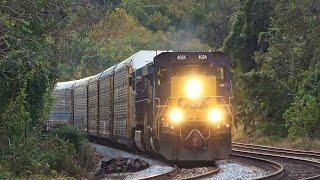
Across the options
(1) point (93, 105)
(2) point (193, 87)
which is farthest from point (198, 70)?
(1) point (93, 105)

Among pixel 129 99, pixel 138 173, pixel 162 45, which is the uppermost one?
pixel 162 45

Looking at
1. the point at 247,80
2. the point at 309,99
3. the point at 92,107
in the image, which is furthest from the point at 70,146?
the point at 247,80

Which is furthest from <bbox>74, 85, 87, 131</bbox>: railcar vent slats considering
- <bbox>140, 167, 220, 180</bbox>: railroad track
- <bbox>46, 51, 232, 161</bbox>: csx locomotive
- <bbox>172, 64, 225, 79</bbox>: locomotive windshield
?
<bbox>140, 167, 220, 180</bbox>: railroad track

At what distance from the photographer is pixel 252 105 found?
35.8 m

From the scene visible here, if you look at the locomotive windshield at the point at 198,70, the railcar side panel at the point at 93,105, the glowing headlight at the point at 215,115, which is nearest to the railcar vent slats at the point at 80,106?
the railcar side panel at the point at 93,105

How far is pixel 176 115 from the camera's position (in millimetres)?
15633

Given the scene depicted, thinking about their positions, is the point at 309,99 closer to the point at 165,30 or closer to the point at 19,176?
the point at 165,30

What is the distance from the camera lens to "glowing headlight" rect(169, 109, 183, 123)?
15.6 metres

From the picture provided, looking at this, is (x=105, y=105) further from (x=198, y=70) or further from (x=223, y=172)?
(x=223, y=172)

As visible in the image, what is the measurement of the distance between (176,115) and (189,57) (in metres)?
1.87

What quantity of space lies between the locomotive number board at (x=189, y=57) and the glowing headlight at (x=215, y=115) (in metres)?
1.57

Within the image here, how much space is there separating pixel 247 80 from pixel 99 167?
18.7 meters

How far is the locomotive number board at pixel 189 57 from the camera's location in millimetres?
16484

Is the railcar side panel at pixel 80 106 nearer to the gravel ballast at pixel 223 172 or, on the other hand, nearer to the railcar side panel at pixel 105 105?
the railcar side panel at pixel 105 105
